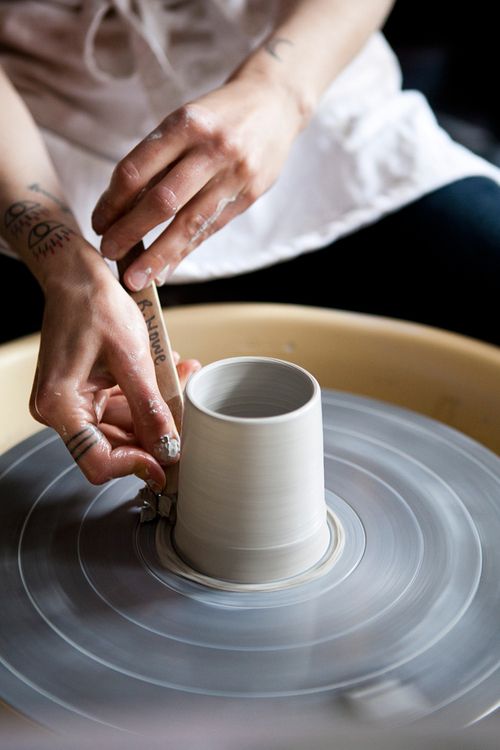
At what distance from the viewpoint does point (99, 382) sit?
38.7 inches

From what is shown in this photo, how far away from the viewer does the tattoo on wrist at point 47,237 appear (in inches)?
43.6

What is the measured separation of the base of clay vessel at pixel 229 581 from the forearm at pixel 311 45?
71cm

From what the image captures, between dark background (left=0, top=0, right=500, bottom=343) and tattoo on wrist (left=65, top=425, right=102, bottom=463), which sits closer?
tattoo on wrist (left=65, top=425, right=102, bottom=463)

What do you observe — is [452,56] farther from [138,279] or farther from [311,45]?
[138,279]

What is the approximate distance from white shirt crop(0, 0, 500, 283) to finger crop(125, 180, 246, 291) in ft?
1.07

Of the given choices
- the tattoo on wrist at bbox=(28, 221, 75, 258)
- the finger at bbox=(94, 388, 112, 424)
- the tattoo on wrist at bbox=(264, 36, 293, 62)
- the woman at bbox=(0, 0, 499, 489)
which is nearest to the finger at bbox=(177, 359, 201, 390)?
the woman at bbox=(0, 0, 499, 489)

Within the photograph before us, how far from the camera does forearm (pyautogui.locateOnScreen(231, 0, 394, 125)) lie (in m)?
1.32

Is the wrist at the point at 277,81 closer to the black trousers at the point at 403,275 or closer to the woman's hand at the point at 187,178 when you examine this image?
the woman's hand at the point at 187,178

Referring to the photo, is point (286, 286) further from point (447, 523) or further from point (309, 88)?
point (447, 523)

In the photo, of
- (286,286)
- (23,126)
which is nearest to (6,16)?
(23,126)

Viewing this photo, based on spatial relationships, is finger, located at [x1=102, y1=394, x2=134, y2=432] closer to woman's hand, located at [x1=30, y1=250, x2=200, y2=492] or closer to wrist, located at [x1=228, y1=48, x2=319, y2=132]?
woman's hand, located at [x1=30, y1=250, x2=200, y2=492]

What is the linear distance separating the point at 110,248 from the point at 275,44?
Answer: 0.58 metres

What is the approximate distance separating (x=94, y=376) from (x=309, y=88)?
677 millimetres

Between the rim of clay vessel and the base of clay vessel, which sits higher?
the rim of clay vessel
